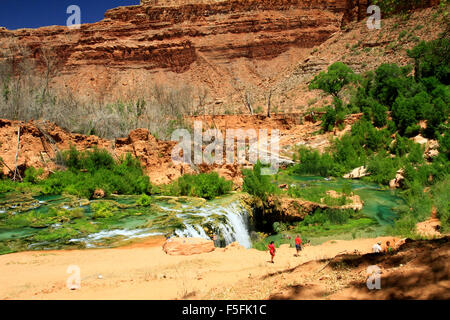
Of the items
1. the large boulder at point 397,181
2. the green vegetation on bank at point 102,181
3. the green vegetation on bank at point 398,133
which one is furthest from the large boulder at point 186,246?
the large boulder at point 397,181

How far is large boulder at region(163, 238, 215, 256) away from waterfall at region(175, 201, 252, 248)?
99 centimetres

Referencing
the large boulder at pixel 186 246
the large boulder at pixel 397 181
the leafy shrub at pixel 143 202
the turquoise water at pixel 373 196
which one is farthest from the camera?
the large boulder at pixel 397 181

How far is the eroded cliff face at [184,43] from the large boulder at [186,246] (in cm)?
4611

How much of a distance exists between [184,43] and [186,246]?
179ft

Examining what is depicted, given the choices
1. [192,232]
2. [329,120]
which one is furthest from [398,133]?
[192,232]

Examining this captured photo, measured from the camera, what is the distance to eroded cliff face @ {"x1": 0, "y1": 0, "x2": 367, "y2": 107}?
55.1 m

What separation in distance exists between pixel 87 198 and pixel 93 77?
161 ft

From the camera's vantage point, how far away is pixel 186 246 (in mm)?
7781

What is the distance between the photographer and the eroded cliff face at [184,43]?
55.1 meters

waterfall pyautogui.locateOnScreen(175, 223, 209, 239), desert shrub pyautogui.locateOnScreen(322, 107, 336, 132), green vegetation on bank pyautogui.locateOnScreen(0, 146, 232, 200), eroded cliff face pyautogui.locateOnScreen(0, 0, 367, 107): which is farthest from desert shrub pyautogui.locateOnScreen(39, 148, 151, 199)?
eroded cliff face pyautogui.locateOnScreen(0, 0, 367, 107)

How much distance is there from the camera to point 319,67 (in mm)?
41812

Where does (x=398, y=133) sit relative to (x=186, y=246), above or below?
above

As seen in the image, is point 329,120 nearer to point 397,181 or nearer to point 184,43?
point 397,181

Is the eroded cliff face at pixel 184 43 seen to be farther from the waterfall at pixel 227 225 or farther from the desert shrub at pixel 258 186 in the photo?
the waterfall at pixel 227 225
